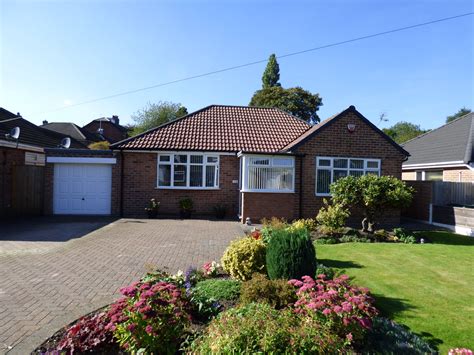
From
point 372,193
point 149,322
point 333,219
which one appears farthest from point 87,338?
point 372,193

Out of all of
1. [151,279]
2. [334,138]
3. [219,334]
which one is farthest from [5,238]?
[334,138]

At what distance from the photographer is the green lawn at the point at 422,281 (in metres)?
4.56

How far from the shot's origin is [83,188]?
1585 centimetres

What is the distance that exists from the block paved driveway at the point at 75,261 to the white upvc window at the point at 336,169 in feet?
13.7

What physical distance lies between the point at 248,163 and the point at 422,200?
8065 mm

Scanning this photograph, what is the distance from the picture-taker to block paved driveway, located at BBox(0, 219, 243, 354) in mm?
4468

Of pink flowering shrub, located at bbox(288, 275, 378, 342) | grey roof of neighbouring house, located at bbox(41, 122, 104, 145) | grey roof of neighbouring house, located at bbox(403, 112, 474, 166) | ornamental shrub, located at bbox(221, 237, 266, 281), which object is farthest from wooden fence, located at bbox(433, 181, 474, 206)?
grey roof of neighbouring house, located at bbox(41, 122, 104, 145)

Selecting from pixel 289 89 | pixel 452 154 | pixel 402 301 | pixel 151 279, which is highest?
pixel 289 89

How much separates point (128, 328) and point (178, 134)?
46.3 ft

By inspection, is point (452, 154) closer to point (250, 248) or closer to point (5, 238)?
point (250, 248)

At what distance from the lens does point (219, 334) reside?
123 inches

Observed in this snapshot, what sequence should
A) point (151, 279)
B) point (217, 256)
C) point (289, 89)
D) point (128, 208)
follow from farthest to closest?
point (289, 89) → point (128, 208) → point (217, 256) → point (151, 279)

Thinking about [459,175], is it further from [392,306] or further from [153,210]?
[153,210]

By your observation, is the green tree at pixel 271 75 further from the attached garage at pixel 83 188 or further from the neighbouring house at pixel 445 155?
the attached garage at pixel 83 188
